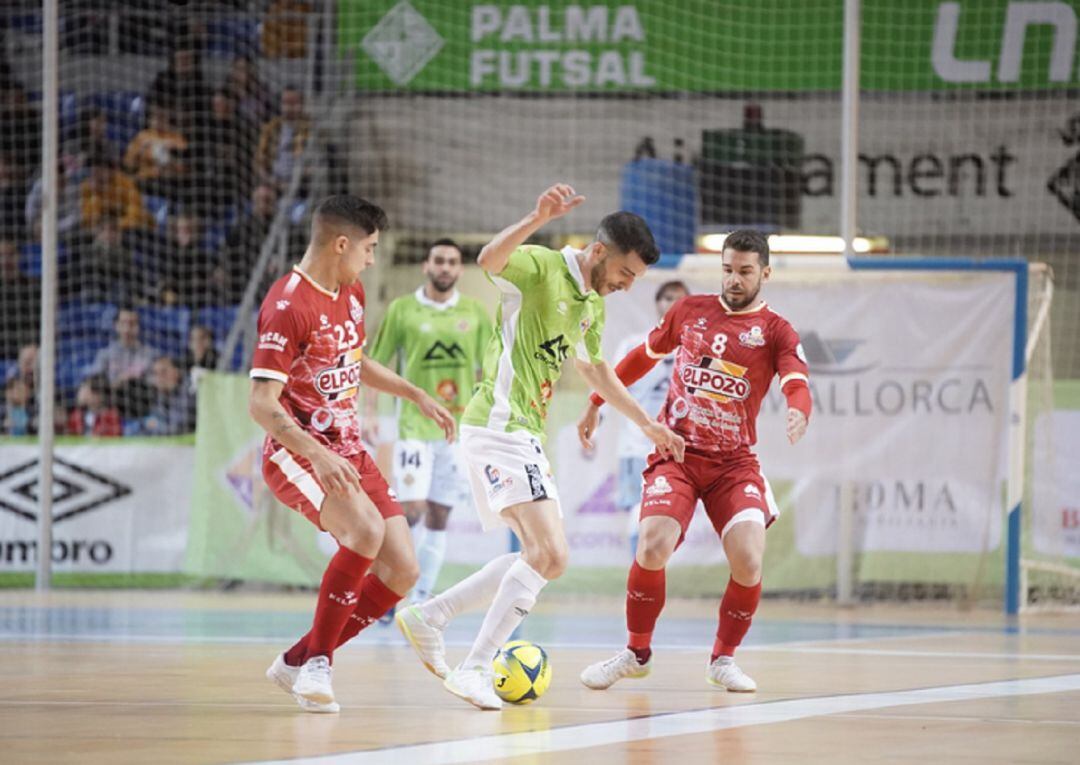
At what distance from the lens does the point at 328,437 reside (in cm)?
647

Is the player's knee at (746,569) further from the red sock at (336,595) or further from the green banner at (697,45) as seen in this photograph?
the green banner at (697,45)

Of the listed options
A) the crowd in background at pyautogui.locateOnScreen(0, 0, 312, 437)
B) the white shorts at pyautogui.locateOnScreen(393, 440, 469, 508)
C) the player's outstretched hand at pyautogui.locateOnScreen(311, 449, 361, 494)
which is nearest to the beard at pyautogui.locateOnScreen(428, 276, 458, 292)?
the white shorts at pyautogui.locateOnScreen(393, 440, 469, 508)

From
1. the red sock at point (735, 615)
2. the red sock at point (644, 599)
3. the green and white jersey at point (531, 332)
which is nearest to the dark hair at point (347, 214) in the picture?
the green and white jersey at point (531, 332)

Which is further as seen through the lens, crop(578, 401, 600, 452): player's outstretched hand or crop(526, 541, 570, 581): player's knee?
crop(578, 401, 600, 452): player's outstretched hand

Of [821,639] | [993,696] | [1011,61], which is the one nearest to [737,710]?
[993,696]

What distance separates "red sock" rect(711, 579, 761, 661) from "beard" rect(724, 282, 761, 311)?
124 cm

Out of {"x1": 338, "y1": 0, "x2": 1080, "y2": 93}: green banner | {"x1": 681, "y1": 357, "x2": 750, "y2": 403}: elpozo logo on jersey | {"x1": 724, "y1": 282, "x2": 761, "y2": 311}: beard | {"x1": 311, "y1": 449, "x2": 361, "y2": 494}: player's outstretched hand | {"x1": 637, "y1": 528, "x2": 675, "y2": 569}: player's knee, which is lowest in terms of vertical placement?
{"x1": 637, "y1": 528, "x2": 675, "y2": 569}: player's knee

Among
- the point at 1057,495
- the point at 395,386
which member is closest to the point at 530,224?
the point at 395,386

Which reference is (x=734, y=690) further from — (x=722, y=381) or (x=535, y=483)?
(x=722, y=381)

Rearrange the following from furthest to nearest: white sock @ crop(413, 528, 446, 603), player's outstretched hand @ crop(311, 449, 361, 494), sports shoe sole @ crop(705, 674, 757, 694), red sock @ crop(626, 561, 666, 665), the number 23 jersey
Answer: white sock @ crop(413, 528, 446, 603), the number 23 jersey, red sock @ crop(626, 561, 666, 665), sports shoe sole @ crop(705, 674, 757, 694), player's outstretched hand @ crop(311, 449, 361, 494)

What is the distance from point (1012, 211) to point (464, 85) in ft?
17.7

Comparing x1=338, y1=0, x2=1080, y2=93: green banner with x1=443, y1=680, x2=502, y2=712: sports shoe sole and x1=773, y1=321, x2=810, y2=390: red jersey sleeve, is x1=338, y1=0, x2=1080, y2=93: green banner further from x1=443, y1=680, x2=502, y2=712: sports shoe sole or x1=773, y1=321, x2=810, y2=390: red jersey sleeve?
x1=443, y1=680, x2=502, y2=712: sports shoe sole

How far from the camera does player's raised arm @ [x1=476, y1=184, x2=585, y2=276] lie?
613cm

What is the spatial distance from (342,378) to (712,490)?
1.84 meters
